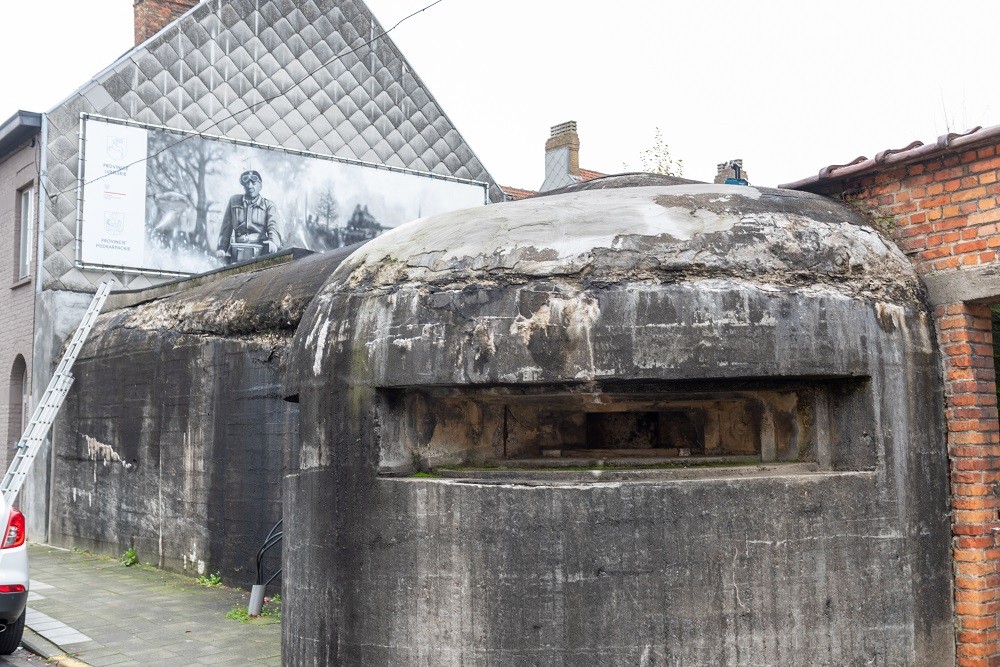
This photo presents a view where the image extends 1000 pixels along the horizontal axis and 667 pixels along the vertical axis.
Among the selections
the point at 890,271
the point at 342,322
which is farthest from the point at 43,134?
the point at 890,271

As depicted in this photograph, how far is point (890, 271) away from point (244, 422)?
6.16m

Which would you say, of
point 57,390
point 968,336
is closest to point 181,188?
point 57,390

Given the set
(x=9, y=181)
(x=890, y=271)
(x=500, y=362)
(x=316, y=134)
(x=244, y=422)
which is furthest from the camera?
(x=316, y=134)

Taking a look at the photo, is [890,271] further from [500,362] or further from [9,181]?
[9,181]

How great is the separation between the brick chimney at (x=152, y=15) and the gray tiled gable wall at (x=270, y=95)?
2.89ft

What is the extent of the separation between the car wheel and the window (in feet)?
29.0

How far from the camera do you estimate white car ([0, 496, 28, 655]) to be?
670cm

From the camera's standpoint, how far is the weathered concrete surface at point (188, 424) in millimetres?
9078

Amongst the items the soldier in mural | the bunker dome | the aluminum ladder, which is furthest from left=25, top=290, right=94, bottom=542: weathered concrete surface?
the bunker dome

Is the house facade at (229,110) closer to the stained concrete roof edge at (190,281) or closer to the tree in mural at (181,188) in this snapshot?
the tree in mural at (181,188)

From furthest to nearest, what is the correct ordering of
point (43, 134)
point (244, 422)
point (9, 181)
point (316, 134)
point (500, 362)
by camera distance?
point (316, 134) → point (9, 181) → point (43, 134) → point (244, 422) → point (500, 362)

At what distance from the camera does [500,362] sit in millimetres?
4973

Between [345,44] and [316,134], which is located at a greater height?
[345,44]

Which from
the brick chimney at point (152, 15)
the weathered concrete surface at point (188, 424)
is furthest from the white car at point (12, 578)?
the brick chimney at point (152, 15)
